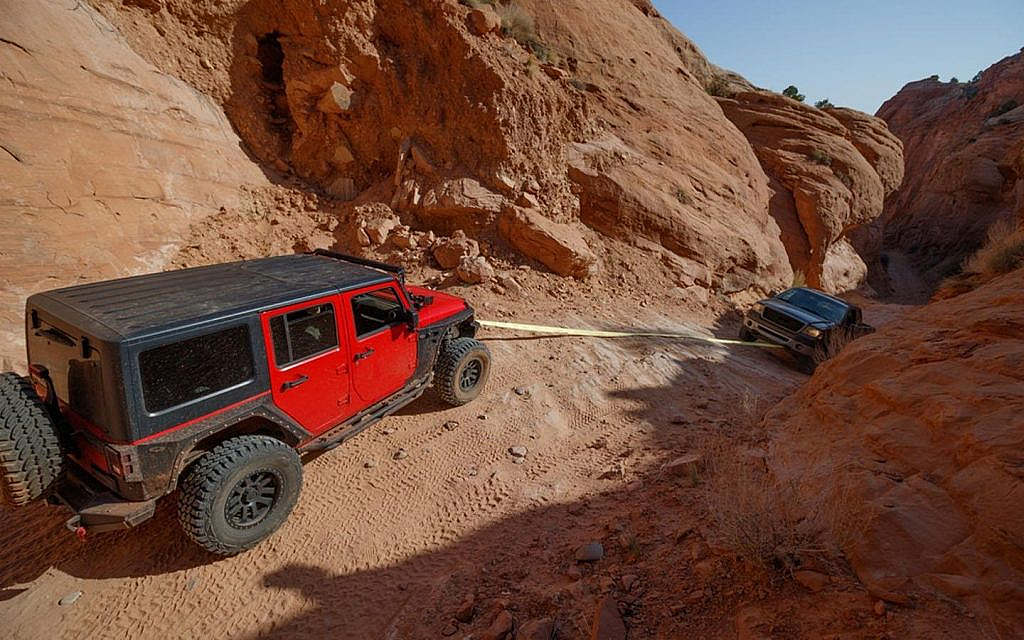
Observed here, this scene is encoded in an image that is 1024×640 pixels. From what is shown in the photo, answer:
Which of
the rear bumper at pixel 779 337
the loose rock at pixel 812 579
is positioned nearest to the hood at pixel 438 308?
the loose rock at pixel 812 579

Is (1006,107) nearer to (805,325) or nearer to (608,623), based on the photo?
(805,325)

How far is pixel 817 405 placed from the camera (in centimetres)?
403

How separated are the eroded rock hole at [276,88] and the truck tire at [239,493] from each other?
8.35 meters

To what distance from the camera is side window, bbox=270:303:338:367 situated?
3.39 m

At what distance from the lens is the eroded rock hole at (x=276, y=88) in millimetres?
9508

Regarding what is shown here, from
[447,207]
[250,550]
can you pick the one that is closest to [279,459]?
[250,550]

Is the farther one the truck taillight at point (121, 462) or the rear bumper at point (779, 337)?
the rear bumper at point (779, 337)

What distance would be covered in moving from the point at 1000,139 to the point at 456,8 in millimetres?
31653

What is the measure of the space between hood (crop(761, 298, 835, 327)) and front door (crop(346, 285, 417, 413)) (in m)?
7.11

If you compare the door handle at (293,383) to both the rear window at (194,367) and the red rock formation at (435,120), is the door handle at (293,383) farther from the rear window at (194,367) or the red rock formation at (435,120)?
the red rock formation at (435,120)

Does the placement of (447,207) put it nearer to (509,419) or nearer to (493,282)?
(493,282)

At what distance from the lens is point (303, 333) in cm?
357

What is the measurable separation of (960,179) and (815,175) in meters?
17.0

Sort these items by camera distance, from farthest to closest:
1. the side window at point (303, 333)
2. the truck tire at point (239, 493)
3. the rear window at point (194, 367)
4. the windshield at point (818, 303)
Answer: the windshield at point (818, 303), the side window at point (303, 333), the truck tire at point (239, 493), the rear window at point (194, 367)
